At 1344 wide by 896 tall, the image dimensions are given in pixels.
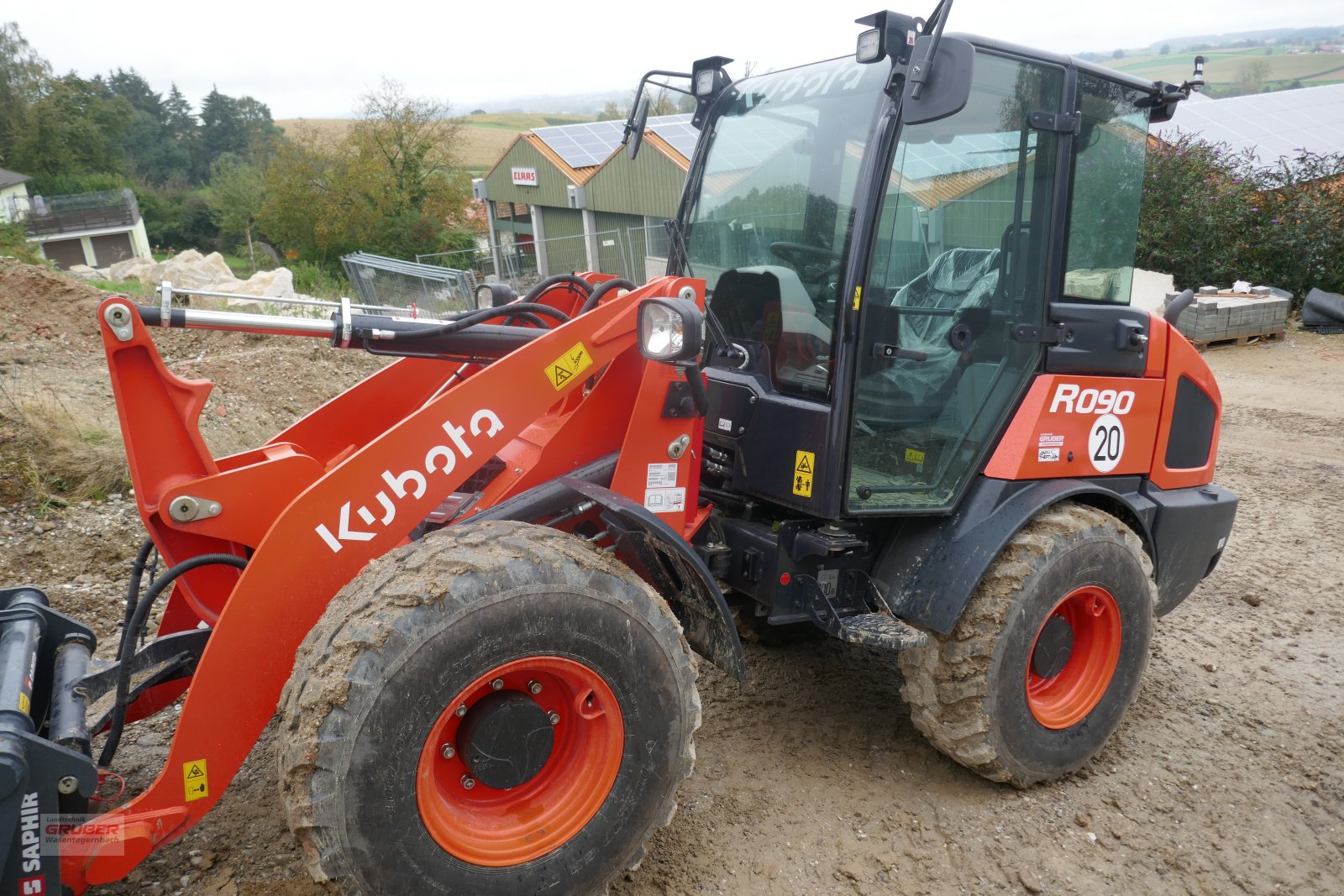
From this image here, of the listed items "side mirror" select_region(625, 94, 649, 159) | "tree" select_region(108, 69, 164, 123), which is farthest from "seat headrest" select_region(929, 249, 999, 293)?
"tree" select_region(108, 69, 164, 123)

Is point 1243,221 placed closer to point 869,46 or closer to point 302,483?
point 869,46

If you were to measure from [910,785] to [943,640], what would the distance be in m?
0.61

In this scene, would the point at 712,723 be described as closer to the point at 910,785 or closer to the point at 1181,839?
the point at 910,785

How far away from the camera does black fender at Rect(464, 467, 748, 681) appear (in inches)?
102

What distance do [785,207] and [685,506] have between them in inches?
43.7

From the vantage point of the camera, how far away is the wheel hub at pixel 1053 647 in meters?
3.35

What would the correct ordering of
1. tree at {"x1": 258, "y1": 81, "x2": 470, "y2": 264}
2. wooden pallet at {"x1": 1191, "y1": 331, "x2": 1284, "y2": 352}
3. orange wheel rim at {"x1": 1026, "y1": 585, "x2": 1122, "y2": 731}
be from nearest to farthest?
1. orange wheel rim at {"x1": 1026, "y1": 585, "x2": 1122, "y2": 731}
2. wooden pallet at {"x1": 1191, "y1": 331, "x2": 1284, "y2": 352}
3. tree at {"x1": 258, "y1": 81, "x2": 470, "y2": 264}

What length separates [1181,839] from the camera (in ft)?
10.2

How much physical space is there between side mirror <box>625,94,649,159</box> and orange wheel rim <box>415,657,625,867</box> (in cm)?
222

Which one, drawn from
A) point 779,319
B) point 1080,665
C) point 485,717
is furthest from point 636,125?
point 1080,665

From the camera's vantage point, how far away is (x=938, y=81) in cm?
256

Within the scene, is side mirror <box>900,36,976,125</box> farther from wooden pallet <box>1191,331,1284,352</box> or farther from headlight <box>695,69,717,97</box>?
wooden pallet <box>1191,331,1284,352</box>

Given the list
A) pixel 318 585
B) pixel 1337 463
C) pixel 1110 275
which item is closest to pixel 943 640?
pixel 1110 275

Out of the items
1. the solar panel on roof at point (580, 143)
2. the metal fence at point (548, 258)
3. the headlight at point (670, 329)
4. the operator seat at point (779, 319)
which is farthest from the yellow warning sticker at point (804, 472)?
the solar panel on roof at point (580, 143)
